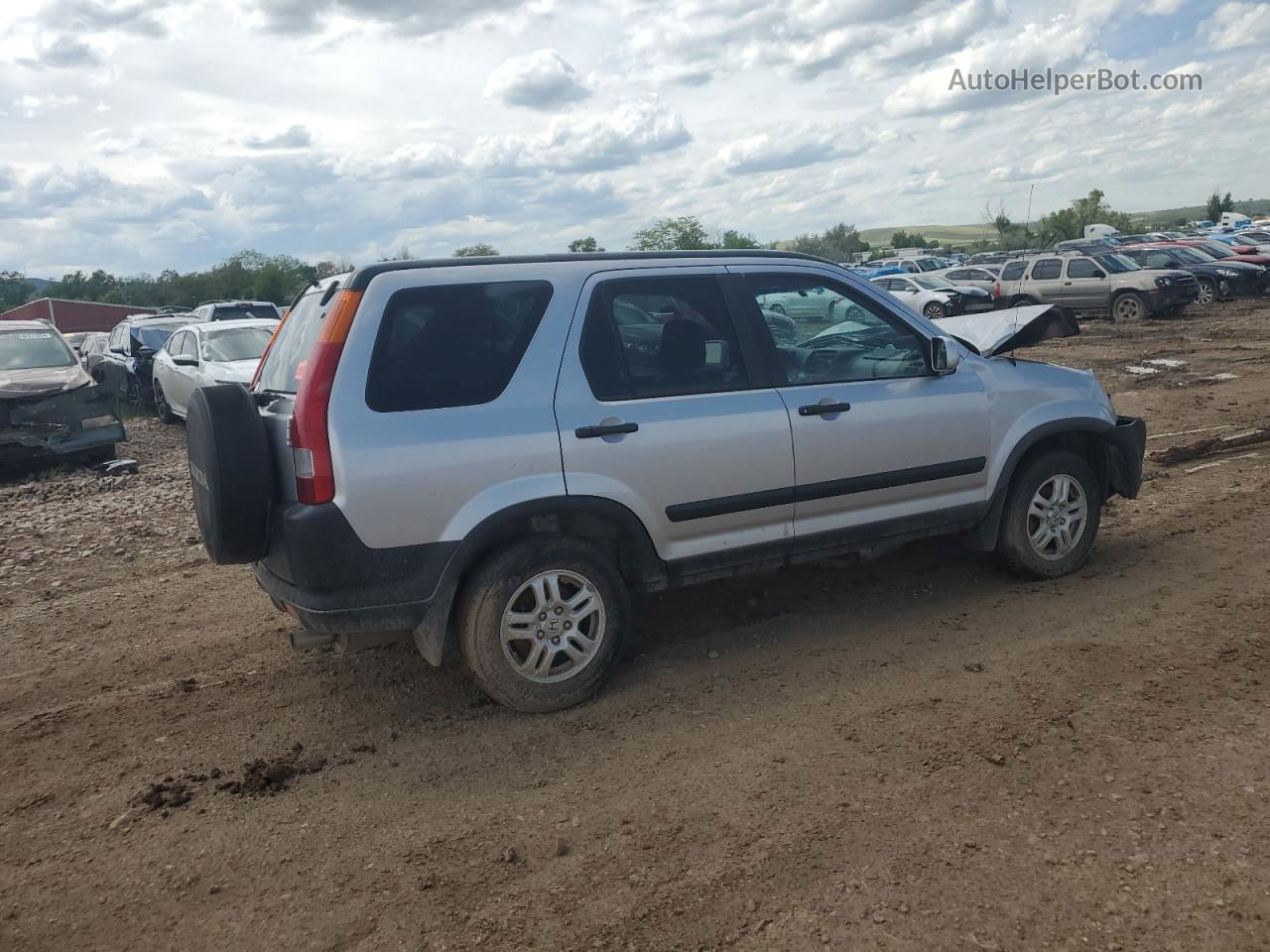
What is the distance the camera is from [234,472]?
12.7ft

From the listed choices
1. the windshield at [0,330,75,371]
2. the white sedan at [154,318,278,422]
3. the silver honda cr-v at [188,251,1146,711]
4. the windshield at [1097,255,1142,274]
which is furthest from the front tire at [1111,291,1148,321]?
the windshield at [0,330,75,371]

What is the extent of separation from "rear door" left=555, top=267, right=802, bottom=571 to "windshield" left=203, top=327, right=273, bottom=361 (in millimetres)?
10191

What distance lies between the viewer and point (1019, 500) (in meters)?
5.31

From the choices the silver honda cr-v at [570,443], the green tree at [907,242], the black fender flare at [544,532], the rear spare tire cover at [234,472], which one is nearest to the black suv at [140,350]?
the rear spare tire cover at [234,472]

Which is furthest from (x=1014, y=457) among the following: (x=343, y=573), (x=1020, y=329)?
(x=343, y=573)

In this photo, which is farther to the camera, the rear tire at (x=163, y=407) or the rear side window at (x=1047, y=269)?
the rear side window at (x=1047, y=269)

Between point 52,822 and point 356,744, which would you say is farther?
point 356,744

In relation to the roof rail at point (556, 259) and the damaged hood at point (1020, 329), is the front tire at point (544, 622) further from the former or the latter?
the damaged hood at point (1020, 329)

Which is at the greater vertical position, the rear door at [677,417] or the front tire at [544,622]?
the rear door at [677,417]

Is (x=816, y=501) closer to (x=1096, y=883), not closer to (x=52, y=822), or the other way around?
(x=1096, y=883)

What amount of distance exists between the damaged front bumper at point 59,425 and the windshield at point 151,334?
801cm

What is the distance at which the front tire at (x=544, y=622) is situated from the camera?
4.03 m

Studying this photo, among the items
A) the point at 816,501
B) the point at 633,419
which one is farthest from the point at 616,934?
the point at 816,501

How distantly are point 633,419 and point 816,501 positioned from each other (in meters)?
1.08
